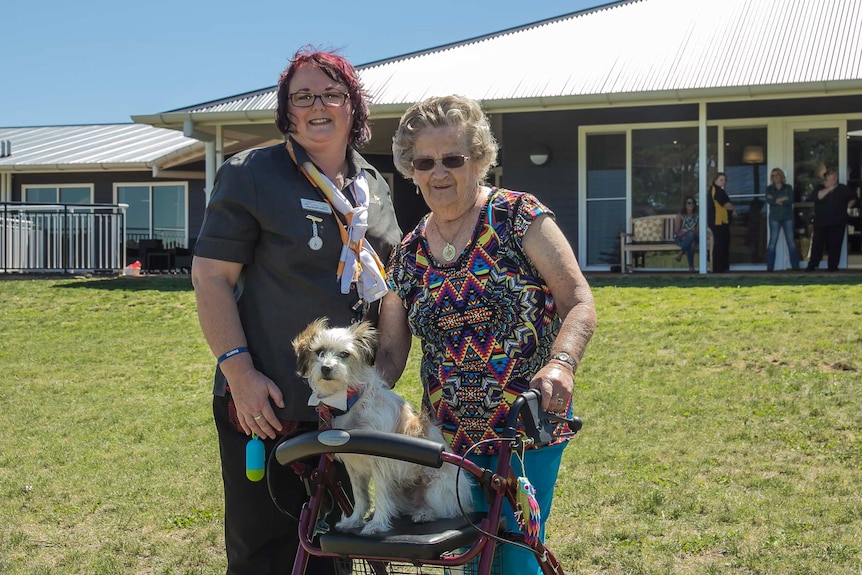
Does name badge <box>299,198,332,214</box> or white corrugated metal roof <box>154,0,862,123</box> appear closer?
name badge <box>299,198,332,214</box>

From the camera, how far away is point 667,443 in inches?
264

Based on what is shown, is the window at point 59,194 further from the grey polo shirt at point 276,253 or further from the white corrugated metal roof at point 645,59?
the grey polo shirt at point 276,253

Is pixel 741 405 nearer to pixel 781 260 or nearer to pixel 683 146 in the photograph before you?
pixel 781 260

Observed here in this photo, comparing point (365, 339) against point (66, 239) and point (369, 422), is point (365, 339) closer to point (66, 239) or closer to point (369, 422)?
point (369, 422)

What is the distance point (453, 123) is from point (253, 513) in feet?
5.00

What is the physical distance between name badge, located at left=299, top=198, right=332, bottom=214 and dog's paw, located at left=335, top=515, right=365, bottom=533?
103 cm

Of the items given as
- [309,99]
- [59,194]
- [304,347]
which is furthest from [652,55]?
[59,194]

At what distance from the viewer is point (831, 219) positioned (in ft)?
48.3

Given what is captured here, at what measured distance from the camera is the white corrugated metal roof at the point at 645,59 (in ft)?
48.5

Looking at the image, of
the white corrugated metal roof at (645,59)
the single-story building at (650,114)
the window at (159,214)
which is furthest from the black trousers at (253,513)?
the window at (159,214)

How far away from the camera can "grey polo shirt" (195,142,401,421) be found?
123 inches

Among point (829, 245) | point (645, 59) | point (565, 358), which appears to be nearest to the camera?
point (565, 358)

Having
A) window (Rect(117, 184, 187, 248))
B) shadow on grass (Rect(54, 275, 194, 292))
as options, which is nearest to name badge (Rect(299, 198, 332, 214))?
shadow on grass (Rect(54, 275, 194, 292))

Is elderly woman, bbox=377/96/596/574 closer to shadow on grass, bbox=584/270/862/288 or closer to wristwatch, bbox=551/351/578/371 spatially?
wristwatch, bbox=551/351/578/371
